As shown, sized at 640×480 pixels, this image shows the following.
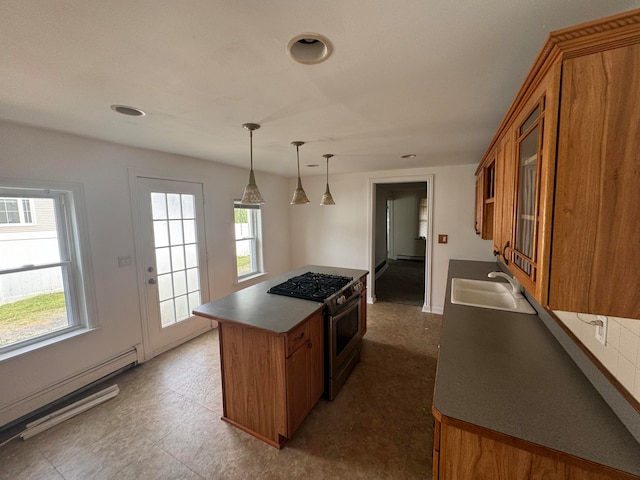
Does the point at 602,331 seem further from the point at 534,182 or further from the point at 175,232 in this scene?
the point at 175,232

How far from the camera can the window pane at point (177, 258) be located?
3.09 meters

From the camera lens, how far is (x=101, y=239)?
2.43 m

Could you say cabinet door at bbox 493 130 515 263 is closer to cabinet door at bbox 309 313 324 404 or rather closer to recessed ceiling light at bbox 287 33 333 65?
recessed ceiling light at bbox 287 33 333 65

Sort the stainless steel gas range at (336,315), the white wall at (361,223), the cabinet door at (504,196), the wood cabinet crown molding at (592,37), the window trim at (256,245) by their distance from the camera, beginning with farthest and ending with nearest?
the window trim at (256,245), the white wall at (361,223), the stainless steel gas range at (336,315), the cabinet door at (504,196), the wood cabinet crown molding at (592,37)

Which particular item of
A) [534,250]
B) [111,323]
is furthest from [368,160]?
[111,323]

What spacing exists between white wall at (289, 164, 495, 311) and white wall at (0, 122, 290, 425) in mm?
1834

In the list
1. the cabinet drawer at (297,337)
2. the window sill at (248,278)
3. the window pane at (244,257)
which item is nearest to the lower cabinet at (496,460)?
the cabinet drawer at (297,337)

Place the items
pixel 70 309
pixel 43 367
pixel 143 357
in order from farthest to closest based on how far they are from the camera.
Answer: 1. pixel 143 357
2. pixel 70 309
3. pixel 43 367

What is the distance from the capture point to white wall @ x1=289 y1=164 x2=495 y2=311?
12.4 feet

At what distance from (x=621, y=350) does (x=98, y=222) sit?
11.5 feet

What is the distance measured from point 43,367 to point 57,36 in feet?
7.99

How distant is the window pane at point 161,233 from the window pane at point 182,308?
2.32 ft

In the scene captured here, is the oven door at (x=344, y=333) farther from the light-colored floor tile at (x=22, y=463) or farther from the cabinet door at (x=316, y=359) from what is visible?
the light-colored floor tile at (x=22, y=463)

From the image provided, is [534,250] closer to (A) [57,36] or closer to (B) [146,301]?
(A) [57,36]
